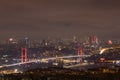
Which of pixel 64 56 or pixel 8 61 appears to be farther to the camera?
pixel 64 56

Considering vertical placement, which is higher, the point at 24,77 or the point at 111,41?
the point at 111,41

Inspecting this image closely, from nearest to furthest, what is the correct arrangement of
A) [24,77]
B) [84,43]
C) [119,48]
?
[24,77] → [119,48] → [84,43]

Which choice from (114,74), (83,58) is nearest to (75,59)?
(83,58)

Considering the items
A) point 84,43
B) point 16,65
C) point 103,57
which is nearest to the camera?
point 16,65

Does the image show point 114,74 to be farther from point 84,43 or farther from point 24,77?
point 84,43

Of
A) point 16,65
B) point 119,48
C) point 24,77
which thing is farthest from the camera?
point 119,48

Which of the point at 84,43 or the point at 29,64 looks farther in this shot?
the point at 84,43

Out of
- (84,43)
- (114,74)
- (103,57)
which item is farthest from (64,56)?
(114,74)

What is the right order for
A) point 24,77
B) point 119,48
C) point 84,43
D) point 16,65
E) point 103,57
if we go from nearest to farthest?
point 24,77, point 16,65, point 103,57, point 119,48, point 84,43

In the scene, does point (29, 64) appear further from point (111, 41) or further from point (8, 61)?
point (111, 41)
